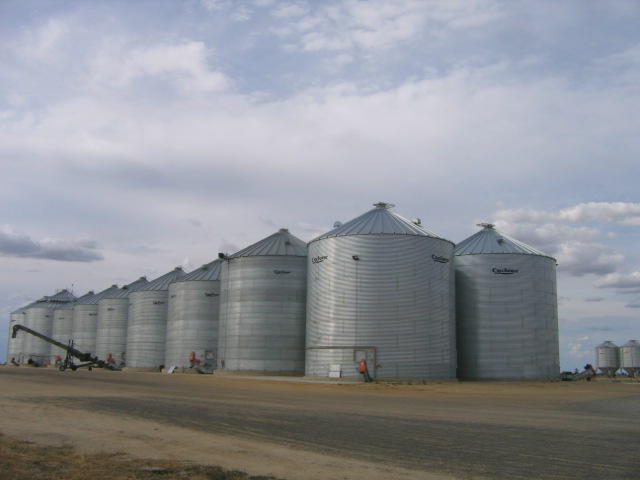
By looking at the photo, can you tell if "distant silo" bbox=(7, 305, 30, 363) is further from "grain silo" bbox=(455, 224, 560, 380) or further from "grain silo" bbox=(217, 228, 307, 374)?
"grain silo" bbox=(455, 224, 560, 380)

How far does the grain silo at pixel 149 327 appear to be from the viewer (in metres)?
80.4

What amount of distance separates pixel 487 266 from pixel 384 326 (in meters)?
14.1

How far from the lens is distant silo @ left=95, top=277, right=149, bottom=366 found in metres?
91.2

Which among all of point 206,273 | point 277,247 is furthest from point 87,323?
point 277,247

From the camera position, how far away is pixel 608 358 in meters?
115

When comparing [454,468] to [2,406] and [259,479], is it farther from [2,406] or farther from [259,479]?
[2,406]

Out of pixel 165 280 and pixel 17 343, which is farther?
pixel 17 343

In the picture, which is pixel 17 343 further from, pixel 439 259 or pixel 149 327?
pixel 439 259

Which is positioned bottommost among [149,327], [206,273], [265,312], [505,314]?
[149,327]

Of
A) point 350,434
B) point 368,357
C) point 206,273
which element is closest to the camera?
point 350,434

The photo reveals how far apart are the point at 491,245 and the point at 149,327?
4701 cm

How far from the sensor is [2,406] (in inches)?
909

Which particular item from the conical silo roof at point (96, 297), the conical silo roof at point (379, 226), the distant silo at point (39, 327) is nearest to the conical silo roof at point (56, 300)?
the distant silo at point (39, 327)

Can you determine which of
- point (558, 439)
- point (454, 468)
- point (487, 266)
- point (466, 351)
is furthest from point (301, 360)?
point (454, 468)
